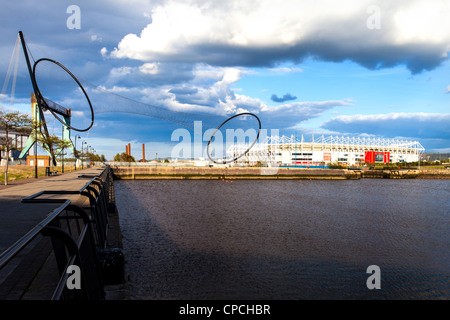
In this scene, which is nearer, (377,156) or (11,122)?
(11,122)

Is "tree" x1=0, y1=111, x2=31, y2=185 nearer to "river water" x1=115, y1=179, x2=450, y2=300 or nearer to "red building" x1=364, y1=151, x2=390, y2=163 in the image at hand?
"river water" x1=115, y1=179, x2=450, y2=300

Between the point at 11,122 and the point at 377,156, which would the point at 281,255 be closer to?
the point at 11,122

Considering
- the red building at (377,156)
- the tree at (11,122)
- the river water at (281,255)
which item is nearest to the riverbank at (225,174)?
the tree at (11,122)

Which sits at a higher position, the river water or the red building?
the red building

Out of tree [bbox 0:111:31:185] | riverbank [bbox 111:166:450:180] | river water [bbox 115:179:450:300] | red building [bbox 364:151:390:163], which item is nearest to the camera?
river water [bbox 115:179:450:300]

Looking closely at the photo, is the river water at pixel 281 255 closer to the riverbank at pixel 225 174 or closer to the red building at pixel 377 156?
the riverbank at pixel 225 174

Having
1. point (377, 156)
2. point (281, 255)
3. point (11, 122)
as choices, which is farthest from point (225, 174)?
point (377, 156)

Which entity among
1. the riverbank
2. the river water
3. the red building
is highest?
the red building

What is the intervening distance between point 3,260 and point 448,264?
59.8ft

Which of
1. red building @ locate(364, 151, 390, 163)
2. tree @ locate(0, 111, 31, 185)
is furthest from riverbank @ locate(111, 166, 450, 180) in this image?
red building @ locate(364, 151, 390, 163)

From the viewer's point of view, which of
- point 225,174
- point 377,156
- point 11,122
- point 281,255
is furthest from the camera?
point 377,156
